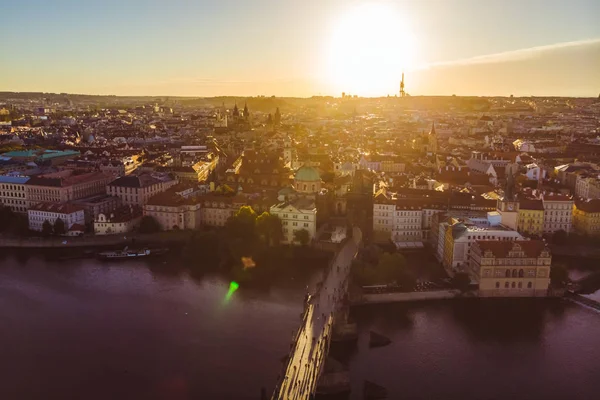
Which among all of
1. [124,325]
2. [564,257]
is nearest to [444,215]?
[564,257]

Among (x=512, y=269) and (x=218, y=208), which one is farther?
(x=218, y=208)

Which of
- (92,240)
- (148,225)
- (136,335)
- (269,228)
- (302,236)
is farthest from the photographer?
(148,225)

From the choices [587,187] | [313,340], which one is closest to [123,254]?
[313,340]

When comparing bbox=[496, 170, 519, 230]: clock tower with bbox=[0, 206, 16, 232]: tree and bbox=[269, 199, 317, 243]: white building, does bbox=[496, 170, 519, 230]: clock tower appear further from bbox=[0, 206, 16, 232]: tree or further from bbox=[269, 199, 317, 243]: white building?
bbox=[0, 206, 16, 232]: tree

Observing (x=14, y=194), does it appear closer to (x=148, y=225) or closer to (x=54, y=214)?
(x=54, y=214)

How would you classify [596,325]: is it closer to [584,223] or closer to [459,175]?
[584,223]

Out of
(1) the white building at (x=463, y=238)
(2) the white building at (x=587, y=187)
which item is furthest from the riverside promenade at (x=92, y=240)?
(2) the white building at (x=587, y=187)

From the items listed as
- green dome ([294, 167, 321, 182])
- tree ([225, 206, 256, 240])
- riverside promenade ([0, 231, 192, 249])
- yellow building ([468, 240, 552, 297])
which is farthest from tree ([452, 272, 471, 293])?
riverside promenade ([0, 231, 192, 249])
